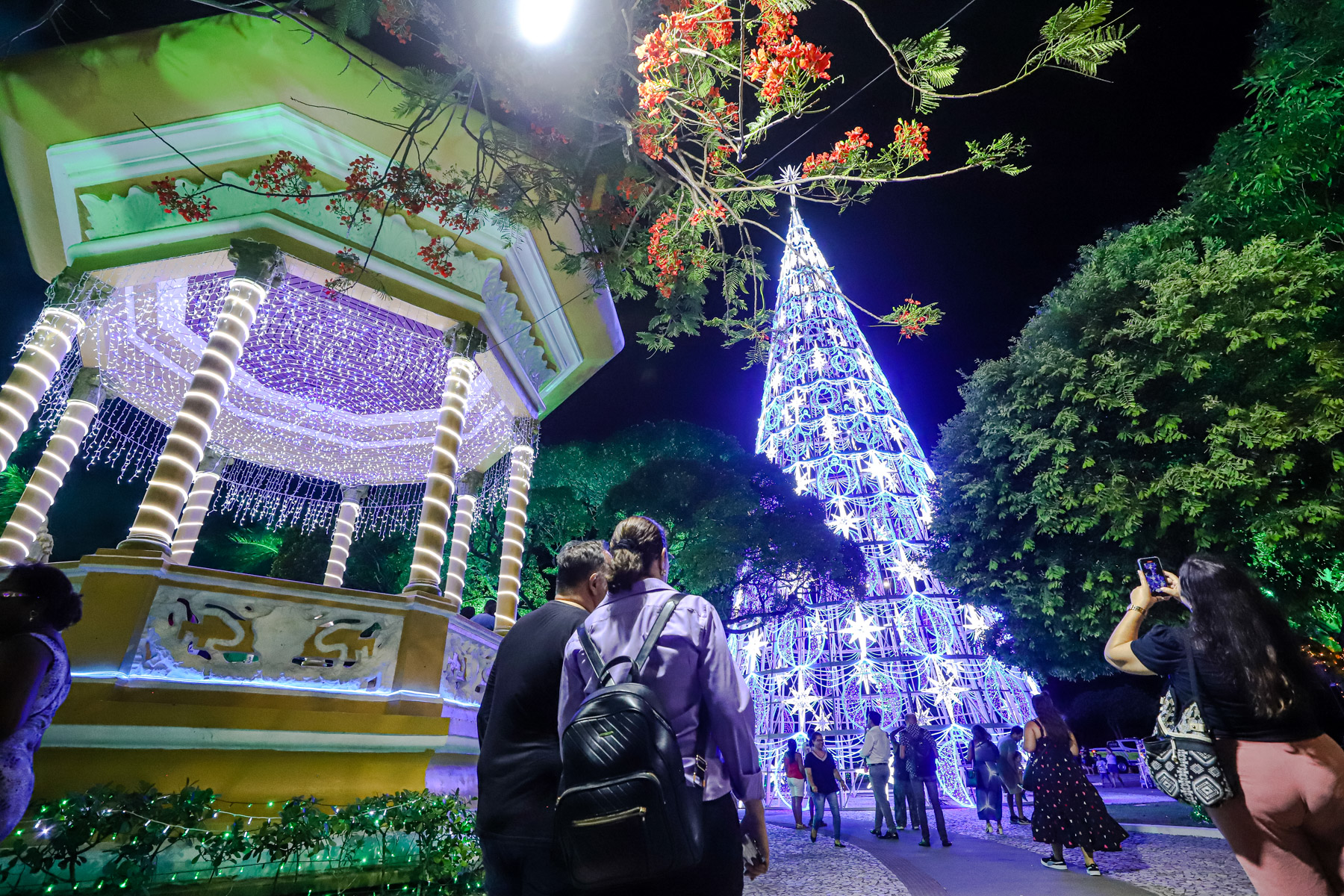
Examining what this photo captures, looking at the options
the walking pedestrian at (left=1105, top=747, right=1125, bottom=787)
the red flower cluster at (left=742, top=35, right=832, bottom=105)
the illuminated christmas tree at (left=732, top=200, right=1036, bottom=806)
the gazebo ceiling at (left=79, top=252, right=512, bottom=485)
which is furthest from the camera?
the walking pedestrian at (left=1105, top=747, right=1125, bottom=787)

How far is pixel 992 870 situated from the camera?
6102 mm

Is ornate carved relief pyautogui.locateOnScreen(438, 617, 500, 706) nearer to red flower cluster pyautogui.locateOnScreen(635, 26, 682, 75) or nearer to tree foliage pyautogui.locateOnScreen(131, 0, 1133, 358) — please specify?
tree foliage pyautogui.locateOnScreen(131, 0, 1133, 358)

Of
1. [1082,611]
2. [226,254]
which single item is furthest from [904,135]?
[1082,611]

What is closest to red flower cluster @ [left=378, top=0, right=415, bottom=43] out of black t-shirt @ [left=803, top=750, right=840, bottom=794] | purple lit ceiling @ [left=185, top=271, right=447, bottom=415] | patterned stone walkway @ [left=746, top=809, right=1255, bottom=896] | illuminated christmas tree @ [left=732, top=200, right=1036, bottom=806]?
purple lit ceiling @ [left=185, top=271, right=447, bottom=415]

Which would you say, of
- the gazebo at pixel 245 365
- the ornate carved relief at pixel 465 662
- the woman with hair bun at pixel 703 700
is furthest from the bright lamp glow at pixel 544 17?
the ornate carved relief at pixel 465 662

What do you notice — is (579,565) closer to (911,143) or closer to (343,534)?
(911,143)

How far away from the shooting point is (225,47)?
6430 millimetres

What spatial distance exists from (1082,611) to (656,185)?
949 centimetres

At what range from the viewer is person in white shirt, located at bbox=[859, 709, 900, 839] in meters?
9.39

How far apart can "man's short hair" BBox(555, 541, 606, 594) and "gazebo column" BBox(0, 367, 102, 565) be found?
7291 mm

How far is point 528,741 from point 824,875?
5.34 m

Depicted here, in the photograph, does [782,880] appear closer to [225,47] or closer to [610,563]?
[610,563]

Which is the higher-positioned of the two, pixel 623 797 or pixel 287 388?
pixel 287 388

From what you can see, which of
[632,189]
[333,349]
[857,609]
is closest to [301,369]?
[333,349]
